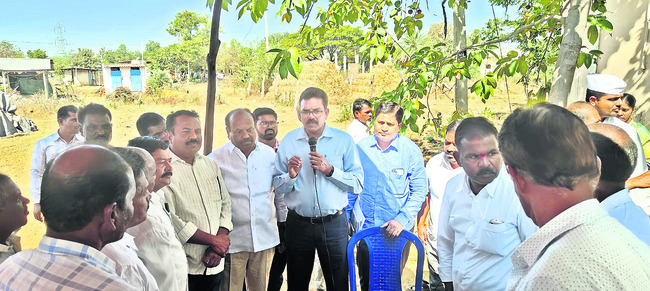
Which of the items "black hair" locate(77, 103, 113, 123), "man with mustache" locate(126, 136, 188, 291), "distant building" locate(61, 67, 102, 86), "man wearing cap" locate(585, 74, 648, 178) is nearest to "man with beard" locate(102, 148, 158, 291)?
"man with mustache" locate(126, 136, 188, 291)

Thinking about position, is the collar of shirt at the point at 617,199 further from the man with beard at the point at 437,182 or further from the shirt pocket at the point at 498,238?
the man with beard at the point at 437,182

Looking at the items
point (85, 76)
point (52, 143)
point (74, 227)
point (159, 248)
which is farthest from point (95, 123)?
point (85, 76)

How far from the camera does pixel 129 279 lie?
1.41 metres

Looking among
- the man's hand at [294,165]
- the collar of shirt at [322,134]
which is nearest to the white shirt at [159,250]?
the man's hand at [294,165]

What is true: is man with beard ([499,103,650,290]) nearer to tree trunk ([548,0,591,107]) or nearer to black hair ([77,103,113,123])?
tree trunk ([548,0,591,107])

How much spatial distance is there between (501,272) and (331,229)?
1.40m

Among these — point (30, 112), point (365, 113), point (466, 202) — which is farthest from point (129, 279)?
point (30, 112)

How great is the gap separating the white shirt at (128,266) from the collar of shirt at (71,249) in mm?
188

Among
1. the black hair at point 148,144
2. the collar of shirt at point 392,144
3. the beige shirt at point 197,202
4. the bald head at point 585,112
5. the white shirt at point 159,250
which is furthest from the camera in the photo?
the collar of shirt at point 392,144

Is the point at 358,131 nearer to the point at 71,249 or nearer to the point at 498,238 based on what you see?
the point at 498,238

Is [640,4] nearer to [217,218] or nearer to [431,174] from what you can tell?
[431,174]

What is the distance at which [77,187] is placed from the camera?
1146 millimetres

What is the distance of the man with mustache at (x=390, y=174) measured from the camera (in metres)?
3.43

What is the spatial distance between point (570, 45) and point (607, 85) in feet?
3.82
